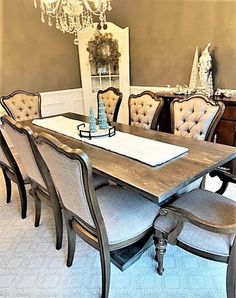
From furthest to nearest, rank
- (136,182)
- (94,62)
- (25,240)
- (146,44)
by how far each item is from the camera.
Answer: (94,62) → (146,44) → (25,240) → (136,182)

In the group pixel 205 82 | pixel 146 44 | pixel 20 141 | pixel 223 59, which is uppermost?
pixel 146 44

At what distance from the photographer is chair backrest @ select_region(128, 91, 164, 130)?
2.99 metres

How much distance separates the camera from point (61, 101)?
523 cm

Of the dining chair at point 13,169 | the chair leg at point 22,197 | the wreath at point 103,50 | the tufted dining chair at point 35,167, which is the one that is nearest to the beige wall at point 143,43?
the wreath at point 103,50

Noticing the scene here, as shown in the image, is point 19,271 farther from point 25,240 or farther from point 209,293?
point 209,293

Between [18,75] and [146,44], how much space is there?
2.27 metres

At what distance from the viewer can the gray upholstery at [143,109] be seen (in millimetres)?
3014

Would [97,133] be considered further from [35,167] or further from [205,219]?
[205,219]

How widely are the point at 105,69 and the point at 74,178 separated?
4029mm

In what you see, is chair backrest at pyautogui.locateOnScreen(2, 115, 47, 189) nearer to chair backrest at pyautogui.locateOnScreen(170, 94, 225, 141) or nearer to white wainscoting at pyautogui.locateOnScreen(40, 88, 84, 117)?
chair backrest at pyautogui.locateOnScreen(170, 94, 225, 141)

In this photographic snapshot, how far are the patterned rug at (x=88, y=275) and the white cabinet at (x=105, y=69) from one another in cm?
337

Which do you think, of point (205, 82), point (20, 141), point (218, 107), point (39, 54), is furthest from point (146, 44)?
point (20, 141)

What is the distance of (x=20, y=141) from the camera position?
193 centimetres

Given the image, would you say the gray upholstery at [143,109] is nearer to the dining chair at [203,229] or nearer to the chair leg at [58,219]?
the dining chair at [203,229]
